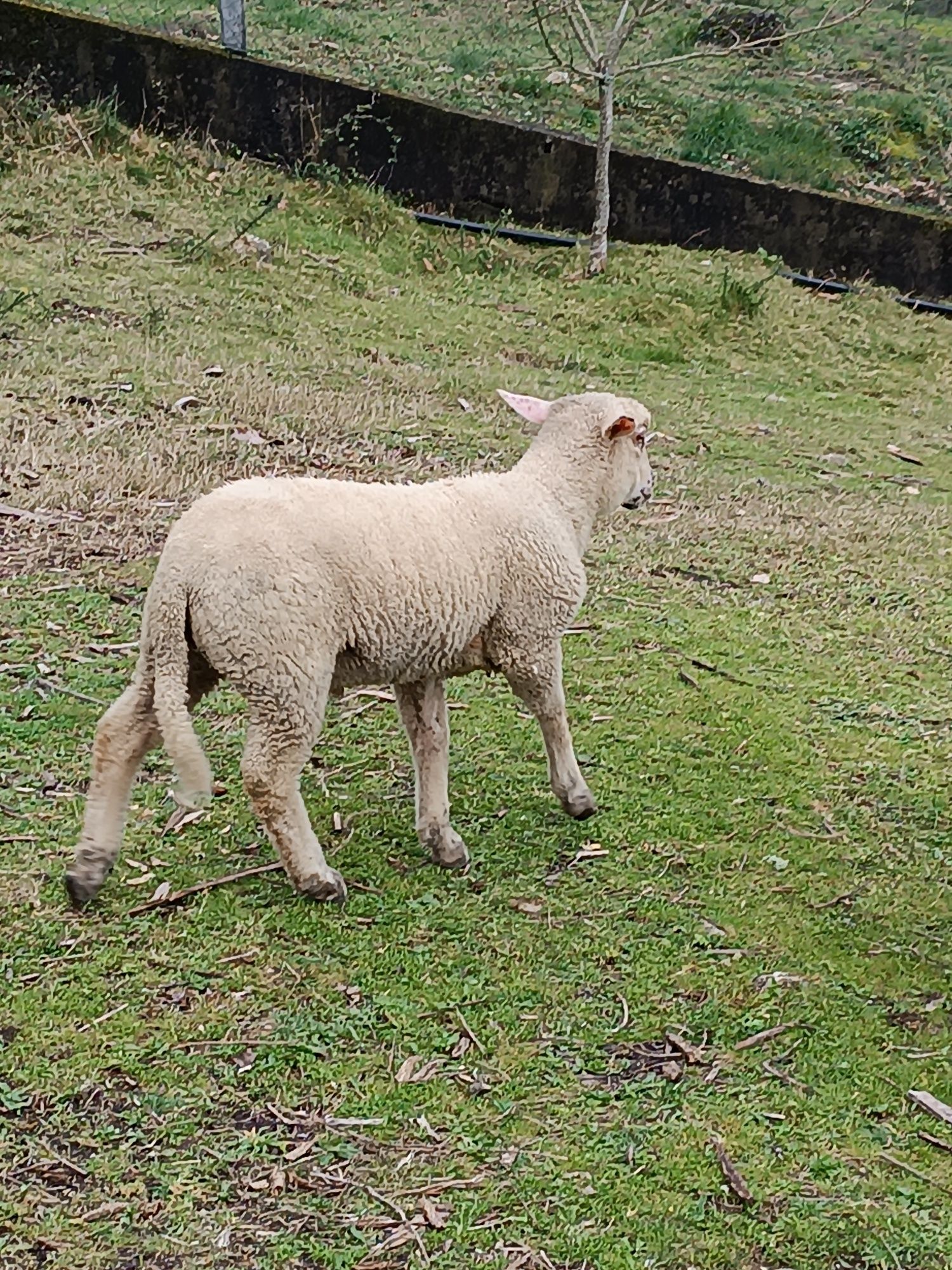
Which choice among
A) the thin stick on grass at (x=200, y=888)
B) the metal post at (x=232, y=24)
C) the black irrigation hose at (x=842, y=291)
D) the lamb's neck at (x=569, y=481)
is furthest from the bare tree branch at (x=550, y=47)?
the thin stick on grass at (x=200, y=888)

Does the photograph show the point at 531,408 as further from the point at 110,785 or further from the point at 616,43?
the point at 616,43

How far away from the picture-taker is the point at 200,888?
375cm

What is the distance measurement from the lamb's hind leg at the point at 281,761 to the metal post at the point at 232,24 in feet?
26.0

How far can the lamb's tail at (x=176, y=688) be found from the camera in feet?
11.0

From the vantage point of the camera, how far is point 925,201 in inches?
491

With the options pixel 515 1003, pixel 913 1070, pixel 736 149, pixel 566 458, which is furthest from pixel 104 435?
pixel 736 149

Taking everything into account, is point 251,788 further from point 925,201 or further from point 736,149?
point 925,201

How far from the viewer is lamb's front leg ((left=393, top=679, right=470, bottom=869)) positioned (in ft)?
13.1

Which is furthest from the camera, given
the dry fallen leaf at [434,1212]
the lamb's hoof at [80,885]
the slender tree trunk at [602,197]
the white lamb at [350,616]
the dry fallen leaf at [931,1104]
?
the slender tree trunk at [602,197]

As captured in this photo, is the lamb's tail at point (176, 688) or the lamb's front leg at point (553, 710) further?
the lamb's front leg at point (553, 710)

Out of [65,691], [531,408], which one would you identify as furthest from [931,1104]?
[65,691]

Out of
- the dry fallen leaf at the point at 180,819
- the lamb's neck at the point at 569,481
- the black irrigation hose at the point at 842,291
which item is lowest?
the black irrigation hose at the point at 842,291

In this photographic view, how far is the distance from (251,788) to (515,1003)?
2.58ft

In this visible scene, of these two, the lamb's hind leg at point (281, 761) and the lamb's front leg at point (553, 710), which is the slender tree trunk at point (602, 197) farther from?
the lamb's hind leg at point (281, 761)
